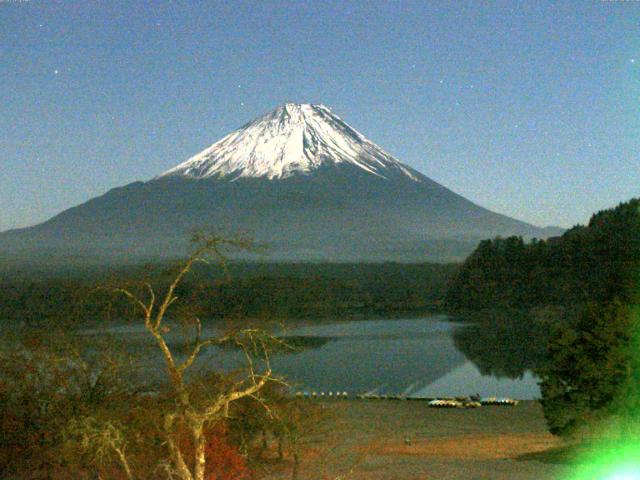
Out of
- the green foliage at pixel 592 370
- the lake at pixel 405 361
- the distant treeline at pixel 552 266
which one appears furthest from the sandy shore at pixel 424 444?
the distant treeline at pixel 552 266

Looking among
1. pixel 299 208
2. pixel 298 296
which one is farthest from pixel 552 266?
pixel 299 208

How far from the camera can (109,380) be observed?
13.1 m

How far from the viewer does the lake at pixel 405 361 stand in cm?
3928

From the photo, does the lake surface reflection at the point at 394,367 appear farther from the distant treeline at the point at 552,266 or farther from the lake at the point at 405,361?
the distant treeline at the point at 552,266

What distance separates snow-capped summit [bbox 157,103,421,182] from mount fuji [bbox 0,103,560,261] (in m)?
0.23

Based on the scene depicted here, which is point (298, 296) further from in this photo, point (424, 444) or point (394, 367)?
point (424, 444)

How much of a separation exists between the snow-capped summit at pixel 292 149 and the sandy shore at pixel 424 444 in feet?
470

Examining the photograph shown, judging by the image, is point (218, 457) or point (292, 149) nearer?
point (218, 457)

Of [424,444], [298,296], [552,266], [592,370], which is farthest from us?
[298,296]

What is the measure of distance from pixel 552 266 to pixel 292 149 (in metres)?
107

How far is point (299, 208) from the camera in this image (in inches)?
7136

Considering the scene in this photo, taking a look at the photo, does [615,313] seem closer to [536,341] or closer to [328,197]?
[536,341]

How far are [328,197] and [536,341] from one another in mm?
125191

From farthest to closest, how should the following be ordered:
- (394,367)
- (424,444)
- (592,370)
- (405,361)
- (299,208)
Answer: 1. (299,208)
2. (405,361)
3. (394,367)
4. (424,444)
5. (592,370)
